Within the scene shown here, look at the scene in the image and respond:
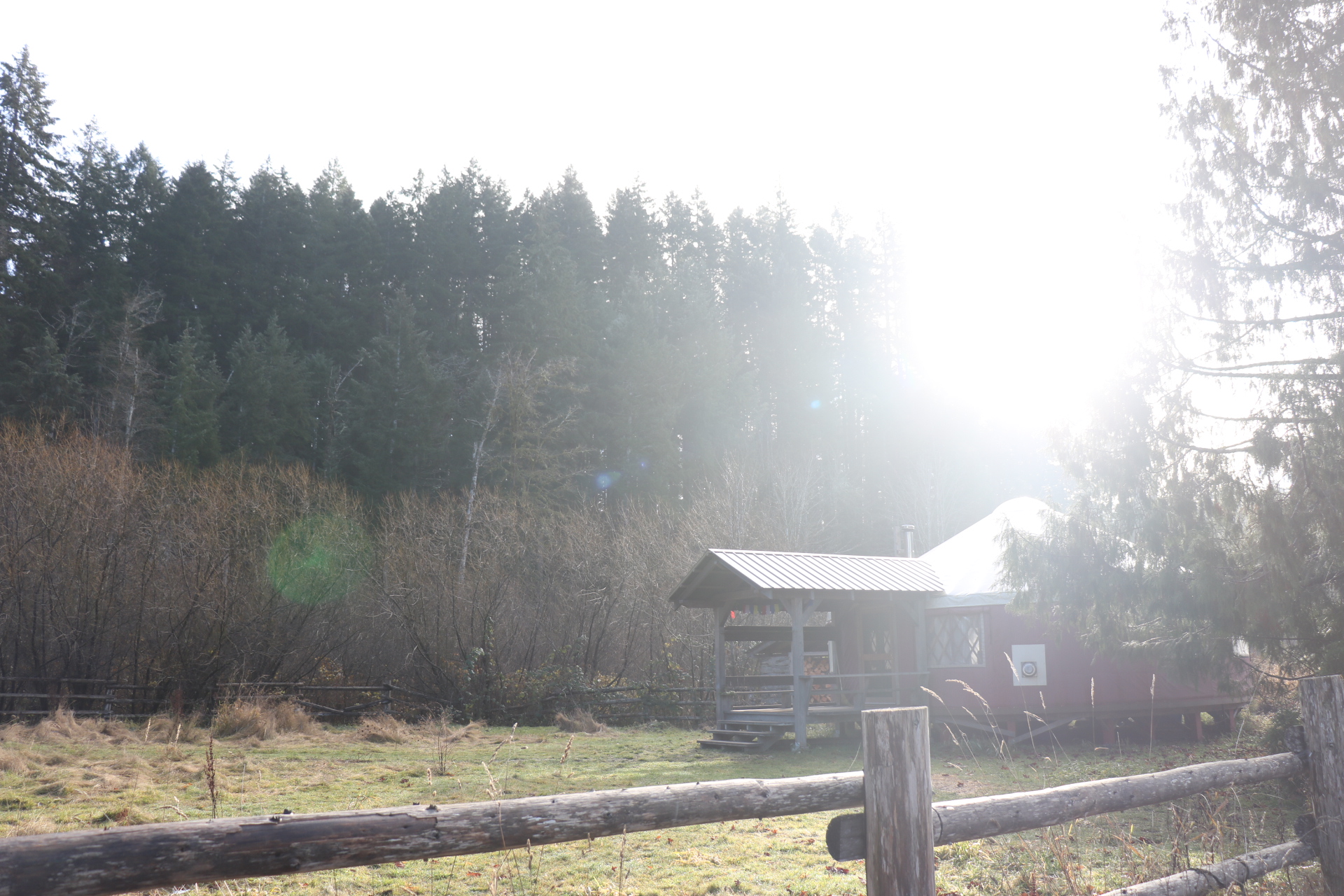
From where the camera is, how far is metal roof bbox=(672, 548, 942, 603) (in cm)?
1334

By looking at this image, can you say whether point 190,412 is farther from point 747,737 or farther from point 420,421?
point 747,737

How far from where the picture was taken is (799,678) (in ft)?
44.5

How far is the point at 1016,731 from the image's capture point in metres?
14.3

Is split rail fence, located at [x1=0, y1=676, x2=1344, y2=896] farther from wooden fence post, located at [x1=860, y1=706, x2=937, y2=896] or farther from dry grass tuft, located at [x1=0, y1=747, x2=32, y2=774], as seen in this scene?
dry grass tuft, located at [x1=0, y1=747, x2=32, y2=774]

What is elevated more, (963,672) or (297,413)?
(297,413)

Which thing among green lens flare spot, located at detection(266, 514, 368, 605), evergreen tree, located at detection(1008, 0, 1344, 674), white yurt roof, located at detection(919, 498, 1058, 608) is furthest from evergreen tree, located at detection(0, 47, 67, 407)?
evergreen tree, located at detection(1008, 0, 1344, 674)

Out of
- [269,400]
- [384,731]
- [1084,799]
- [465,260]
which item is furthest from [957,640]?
[465,260]

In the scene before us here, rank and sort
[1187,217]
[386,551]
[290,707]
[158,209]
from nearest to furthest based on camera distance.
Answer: [1187,217], [290,707], [386,551], [158,209]

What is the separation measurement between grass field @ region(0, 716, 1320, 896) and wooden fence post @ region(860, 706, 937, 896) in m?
1.20

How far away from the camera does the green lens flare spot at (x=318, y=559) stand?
18156mm

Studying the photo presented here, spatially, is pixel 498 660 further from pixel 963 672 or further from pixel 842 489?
pixel 842 489

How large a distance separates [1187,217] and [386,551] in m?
17.2

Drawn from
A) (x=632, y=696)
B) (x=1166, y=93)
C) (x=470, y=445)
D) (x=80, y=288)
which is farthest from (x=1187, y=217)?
(x=80, y=288)

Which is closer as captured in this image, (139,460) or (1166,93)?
(1166,93)
